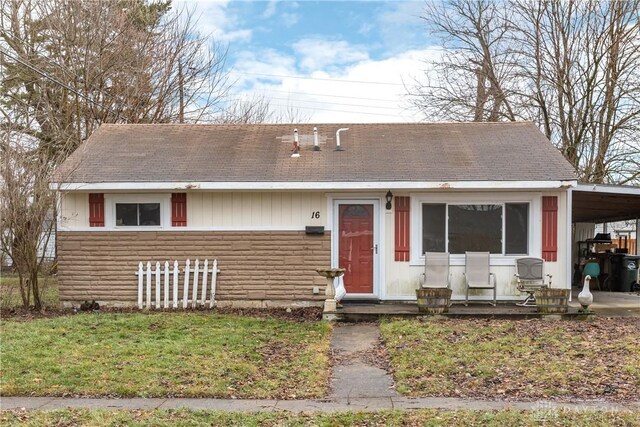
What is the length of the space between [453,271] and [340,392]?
17.7ft

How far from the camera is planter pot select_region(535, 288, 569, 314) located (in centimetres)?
882

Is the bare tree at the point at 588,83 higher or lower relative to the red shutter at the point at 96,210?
higher

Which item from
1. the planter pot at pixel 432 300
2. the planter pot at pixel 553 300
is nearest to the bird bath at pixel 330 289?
the planter pot at pixel 432 300

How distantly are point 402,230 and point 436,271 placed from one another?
1.03 meters

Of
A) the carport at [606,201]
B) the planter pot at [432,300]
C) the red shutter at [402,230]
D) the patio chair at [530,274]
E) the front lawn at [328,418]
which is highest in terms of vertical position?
the carport at [606,201]

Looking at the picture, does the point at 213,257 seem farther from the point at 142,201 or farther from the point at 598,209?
the point at 598,209

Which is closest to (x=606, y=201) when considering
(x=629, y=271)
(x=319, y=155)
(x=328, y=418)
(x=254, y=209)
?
(x=629, y=271)

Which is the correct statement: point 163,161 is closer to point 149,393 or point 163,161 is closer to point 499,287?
point 149,393

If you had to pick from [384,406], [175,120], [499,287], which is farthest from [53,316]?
[175,120]

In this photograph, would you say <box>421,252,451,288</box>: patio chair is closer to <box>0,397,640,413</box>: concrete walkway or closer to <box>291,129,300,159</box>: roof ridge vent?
<box>291,129,300,159</box>: roof ridge vent

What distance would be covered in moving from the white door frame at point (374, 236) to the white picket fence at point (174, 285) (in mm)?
2397

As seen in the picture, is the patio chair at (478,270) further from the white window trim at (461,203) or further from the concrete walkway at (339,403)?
the concrete walkway at (339,403)

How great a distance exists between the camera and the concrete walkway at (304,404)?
470 centimetres

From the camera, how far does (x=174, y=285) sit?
9.95 m
